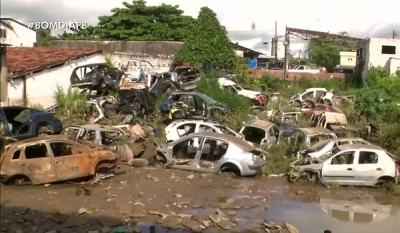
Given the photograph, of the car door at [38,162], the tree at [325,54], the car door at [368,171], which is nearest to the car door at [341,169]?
the car door at [368,171]

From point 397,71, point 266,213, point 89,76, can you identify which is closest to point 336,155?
point 266,213

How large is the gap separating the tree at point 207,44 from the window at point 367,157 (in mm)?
16742

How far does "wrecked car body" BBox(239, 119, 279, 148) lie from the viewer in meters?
14.1

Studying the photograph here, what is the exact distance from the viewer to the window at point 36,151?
19.6 ft

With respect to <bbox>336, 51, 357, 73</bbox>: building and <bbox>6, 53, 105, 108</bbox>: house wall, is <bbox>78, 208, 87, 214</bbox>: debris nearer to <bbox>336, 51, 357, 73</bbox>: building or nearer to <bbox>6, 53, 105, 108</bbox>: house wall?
<bbox>6, 53, 105, 108</bbox>: house wall

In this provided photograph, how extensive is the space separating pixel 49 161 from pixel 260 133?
29.6 ft

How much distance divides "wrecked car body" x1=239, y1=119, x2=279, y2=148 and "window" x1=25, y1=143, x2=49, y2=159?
863cm

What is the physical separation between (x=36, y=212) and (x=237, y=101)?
46.1ft

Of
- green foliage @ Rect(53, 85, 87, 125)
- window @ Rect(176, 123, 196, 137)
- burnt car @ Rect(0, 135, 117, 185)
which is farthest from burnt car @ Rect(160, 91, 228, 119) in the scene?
burnt car @ Rect(0, 135, 117, 185)

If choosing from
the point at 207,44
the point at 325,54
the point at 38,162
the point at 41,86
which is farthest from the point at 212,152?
the point at 325,54

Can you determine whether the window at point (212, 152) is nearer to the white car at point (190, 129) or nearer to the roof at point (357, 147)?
the white car at point (190, 129)

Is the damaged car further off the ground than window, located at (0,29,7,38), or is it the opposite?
window, located at (0,29,7,38)

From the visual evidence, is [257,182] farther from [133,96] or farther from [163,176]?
[133,96]

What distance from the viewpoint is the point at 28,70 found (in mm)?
7562
